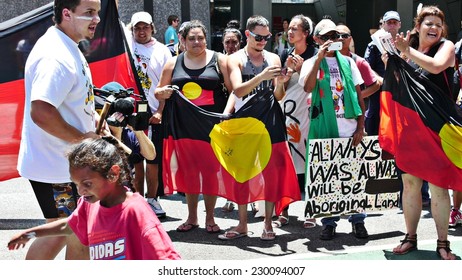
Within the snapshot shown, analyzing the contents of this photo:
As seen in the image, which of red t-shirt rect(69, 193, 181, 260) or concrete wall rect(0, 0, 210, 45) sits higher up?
concrete wall rect(0, 0, 210, 45)

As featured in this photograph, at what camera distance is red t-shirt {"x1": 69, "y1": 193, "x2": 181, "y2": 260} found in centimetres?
292

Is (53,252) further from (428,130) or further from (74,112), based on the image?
(428,130)

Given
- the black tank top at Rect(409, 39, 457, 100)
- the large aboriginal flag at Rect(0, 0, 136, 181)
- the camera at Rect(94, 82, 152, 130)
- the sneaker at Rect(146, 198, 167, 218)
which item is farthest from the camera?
the sneaker at Rect(146, 198, 167, 218)

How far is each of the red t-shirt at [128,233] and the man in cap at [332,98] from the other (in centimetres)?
315

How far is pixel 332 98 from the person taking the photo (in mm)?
6055

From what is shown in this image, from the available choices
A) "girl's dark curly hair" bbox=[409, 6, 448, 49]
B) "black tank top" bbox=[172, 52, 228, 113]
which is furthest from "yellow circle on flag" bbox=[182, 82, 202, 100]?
"girl's dark curly hair" bbox=[409, 6, 448, 49]

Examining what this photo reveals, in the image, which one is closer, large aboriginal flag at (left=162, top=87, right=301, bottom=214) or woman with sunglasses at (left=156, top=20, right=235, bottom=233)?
large aboriginal flag at (left=162, top=87, right=301, bottom=214)

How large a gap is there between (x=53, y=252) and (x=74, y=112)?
787 millimetres

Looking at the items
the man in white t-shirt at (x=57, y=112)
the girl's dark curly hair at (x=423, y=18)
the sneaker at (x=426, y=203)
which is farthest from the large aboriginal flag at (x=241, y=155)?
the man in white t-shirt at (x=57, y=112)

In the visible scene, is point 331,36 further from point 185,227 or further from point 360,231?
point 185,227

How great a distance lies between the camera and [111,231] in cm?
312

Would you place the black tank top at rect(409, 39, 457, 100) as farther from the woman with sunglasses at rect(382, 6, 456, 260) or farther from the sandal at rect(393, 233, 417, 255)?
the sandal at rect(393, 233, 417, 255)

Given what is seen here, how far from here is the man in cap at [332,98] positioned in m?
6.03

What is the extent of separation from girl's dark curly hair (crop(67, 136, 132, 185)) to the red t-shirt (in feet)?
0.51
